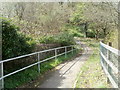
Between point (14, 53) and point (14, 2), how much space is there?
843 centimetres

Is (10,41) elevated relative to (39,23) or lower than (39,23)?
lower

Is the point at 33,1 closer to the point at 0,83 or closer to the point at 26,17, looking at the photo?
the point at 26,17

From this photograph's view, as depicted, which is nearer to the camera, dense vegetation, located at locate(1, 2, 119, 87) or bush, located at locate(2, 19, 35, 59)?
bush, located at locate(2, 19, 35, 59)

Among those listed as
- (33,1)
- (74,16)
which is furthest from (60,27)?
(74,16)

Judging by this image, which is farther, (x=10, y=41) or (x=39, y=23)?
(x=39, y=23)

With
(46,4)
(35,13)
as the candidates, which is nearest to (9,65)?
(35,13)

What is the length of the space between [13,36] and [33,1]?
9.28 m

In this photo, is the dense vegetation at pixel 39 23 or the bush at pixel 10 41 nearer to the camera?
the bush at pixel 10 41

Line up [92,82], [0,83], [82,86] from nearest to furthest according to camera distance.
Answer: [0,83] → [82,86] → [92,82]

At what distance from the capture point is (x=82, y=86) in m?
4.83

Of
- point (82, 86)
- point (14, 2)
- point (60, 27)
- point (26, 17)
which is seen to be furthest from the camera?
point (60, 27)

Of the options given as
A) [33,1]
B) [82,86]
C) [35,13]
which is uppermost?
[33,1]

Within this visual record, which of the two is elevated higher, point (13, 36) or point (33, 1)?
point (33, 1)

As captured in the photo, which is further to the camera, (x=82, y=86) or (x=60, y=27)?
(x=60, y=27)
